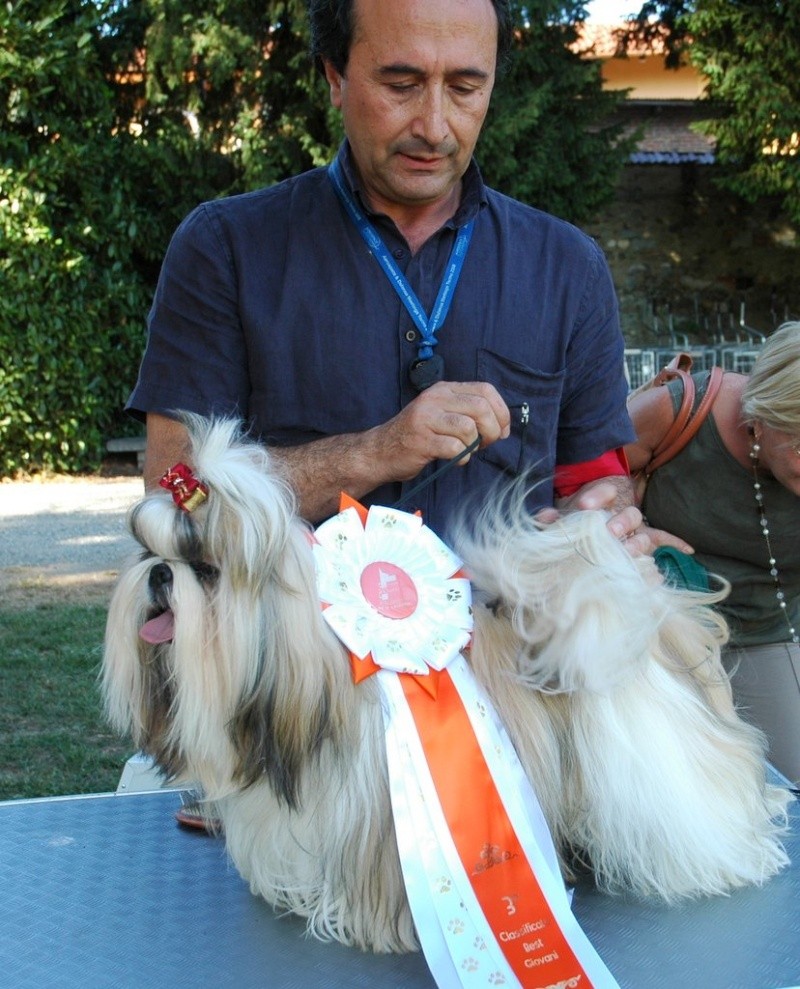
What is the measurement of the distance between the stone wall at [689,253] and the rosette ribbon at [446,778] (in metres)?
12.1

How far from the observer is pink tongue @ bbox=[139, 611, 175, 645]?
1646 mm

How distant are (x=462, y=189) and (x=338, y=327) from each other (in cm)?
39

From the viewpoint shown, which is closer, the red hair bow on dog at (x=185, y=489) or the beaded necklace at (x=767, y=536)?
the red hair bow on dog at (x=185, y=489)

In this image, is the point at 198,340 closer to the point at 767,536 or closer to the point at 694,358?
the point at 767,536

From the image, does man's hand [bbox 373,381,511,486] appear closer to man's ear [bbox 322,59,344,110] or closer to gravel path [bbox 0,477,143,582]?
man's ear [bbox 322,59,344,110]

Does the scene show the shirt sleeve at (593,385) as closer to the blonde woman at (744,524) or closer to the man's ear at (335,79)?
the blonde woman at (744,524)

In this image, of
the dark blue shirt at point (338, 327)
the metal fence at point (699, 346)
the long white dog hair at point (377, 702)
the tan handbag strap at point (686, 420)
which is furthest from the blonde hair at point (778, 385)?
the metal fence at point (699, 346)

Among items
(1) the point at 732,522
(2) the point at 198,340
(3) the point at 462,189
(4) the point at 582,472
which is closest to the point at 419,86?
(3) the point at 462,189

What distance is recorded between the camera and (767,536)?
285cm

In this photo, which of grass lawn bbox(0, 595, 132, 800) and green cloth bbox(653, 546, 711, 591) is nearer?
green cloth bbox(653, 546, 711, 591)

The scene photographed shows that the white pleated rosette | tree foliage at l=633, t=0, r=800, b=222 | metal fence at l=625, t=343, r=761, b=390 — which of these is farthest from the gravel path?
tree foliage at l=633, t=0, r=800, b=222

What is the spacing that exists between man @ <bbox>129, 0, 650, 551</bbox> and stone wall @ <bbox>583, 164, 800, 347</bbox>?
1150 cm

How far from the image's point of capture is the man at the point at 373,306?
2143 millimetres

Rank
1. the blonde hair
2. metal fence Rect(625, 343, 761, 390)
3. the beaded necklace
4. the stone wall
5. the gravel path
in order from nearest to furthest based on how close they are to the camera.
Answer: the blonde hair < the beaded necklace < the gravel path < metal fence Rect(625, 343, 761, 390) < the stone wall
